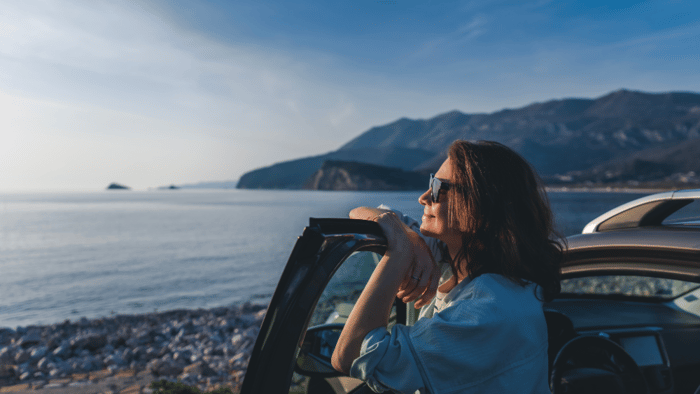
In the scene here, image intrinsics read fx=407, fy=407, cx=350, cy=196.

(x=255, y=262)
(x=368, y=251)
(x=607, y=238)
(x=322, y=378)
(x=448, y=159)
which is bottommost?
(x=255, y=262)

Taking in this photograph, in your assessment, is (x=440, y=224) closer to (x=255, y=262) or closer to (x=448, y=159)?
(x=448, y=159)

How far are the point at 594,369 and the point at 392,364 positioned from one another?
128cm

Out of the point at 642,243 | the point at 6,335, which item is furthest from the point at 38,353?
the point at 642,243

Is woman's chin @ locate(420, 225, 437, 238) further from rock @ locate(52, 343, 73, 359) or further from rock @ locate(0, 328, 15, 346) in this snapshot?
rock @ locate(0, 328, 15, 346)

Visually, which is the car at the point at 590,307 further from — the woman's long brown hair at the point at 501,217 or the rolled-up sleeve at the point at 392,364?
the woman's long brown hair at the point at 501,217

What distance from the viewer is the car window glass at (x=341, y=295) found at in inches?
52.6

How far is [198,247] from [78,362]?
2470 centimetres

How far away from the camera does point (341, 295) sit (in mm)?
1530

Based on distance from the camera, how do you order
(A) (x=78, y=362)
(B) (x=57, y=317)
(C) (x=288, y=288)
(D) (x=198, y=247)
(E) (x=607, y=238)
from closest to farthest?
(C) (x=288, y=288) → (E) (x=607, y=238) → (A) (x=78, y=362) → (B) (x=57, y=317) → (D) (x=198, y=247)

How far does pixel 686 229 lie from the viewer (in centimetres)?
190

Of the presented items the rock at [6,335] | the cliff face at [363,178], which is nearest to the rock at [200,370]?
the rock at [6,335]

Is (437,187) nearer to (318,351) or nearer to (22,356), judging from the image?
(318,351)

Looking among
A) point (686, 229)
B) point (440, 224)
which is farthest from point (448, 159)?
point (686, 229)

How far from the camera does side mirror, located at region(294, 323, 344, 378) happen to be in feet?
4.35
